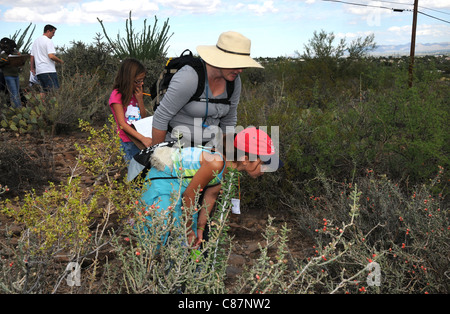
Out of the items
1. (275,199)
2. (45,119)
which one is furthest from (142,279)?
(45,119)

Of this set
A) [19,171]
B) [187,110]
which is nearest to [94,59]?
[19,171]

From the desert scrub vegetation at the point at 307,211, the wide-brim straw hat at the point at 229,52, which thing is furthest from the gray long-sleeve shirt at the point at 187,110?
the desert scrub vegetation at the point at 307,211

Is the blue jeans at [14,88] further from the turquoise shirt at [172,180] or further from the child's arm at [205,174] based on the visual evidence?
the child's arm at [205,174]

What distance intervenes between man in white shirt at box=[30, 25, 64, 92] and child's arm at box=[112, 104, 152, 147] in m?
4.52

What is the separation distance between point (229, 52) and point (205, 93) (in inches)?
12.7

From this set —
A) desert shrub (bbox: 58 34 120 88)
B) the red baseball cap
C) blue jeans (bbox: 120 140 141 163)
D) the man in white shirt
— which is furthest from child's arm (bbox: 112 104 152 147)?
desert shrub (bbox: 58 34 120 88)

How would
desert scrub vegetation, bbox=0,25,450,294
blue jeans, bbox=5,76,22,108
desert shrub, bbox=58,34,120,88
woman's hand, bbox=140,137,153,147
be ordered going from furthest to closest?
desert shrub, bbox=58,34,120,88 → blue jeans, bbox=5,76,22,108 → woman's hand, bbox=140,137,153,147 → desert scrub vegetation, bbox=0,25,450,294

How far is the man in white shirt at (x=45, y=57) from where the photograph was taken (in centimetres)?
788

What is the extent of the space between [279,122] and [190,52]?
1871mm

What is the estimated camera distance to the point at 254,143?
107 inches

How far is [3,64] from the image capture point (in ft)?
25.9

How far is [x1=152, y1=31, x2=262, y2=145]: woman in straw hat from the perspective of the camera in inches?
112

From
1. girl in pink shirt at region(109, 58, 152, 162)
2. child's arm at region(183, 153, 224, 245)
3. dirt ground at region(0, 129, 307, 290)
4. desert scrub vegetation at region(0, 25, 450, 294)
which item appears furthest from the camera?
girl in pink shirt at region(109, 58, 152, 162)

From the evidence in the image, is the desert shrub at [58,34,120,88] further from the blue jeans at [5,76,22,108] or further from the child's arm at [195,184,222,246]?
the child's arm at [195,184,222,246]
